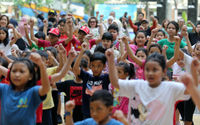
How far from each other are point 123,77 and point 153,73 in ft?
5.11

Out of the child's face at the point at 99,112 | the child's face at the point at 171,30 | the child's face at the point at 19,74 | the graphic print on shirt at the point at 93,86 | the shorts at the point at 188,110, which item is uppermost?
the child's face at the point at 19,74

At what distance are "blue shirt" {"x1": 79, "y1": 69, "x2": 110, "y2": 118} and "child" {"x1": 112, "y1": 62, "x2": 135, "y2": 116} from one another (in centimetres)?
21

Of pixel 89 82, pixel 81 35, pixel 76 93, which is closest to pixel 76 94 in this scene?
pixel 76 93

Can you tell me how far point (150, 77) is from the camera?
3.70 metres

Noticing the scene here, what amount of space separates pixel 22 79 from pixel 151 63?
1.25m

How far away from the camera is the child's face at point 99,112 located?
3.38 metres

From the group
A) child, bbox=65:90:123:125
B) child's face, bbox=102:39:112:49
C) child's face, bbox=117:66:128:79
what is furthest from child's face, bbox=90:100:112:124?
child's face, bbox=102:39:112:49

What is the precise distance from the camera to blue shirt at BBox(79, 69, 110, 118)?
4938mm

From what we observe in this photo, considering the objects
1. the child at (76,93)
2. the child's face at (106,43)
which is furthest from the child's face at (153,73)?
the child's face at (106,43)

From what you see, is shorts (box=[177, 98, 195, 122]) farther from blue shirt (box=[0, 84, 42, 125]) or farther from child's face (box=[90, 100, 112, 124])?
blue shirt (box=[0, 84, 42, 125])

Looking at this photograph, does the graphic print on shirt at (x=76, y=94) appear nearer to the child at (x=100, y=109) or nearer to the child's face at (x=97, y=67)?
the child's face at (x=97, y=67)

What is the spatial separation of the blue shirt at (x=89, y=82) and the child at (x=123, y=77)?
8.1 inches

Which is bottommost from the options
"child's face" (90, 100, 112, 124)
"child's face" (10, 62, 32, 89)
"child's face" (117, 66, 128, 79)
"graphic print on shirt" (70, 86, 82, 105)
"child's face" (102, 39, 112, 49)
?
"graphic print on shirt" (70, 86, 82, 105)

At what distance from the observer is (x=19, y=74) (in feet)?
12.3
